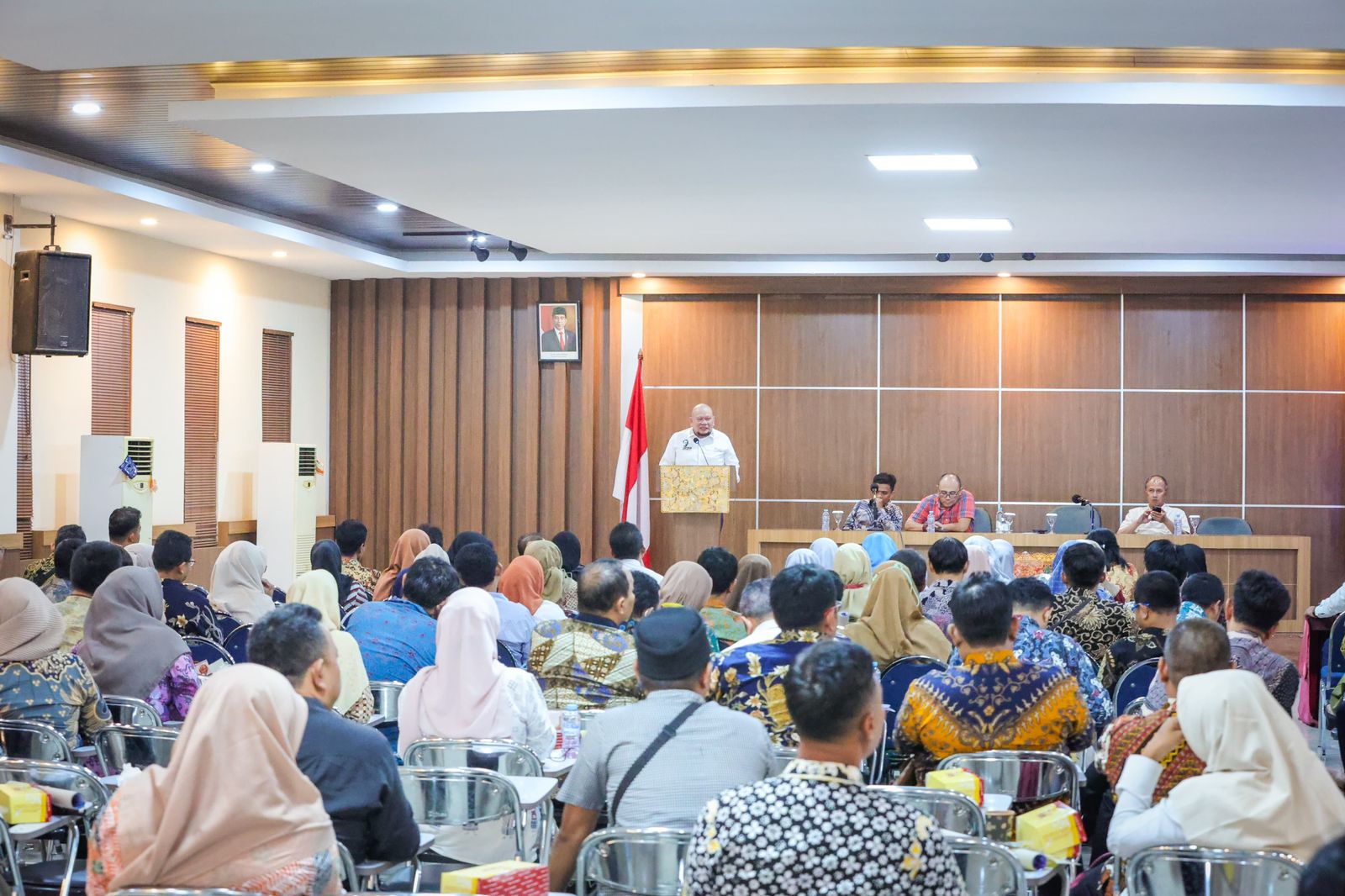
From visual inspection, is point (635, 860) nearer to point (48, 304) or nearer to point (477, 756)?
point (477, 756)

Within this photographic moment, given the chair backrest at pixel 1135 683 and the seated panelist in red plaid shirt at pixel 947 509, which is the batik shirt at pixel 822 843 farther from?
the seated panelist in red plaid shirt at pixel 947 509

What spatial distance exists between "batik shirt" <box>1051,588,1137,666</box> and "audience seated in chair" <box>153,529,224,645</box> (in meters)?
3.91

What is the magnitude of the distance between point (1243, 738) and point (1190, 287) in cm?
1083

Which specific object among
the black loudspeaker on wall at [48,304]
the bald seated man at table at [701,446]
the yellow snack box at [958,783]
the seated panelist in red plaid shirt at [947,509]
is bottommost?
the yellow snack box at [958,783]

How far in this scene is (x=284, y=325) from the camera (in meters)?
13.4

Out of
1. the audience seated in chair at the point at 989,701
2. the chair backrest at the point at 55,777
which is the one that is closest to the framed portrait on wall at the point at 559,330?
the audience seated in chair at the point at 989,701

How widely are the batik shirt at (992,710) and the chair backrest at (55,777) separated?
2.29m

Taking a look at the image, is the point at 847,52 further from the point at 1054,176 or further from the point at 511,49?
the point at 1054,176

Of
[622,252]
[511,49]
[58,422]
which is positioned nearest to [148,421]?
[58,422]

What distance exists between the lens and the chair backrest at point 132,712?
16.5ft

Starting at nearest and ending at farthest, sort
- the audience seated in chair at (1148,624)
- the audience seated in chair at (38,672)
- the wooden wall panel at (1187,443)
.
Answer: the audience seated in chair at (38,672)
the audience seated in chair at (1148,624)
the wooden wall panel at (1187,443)

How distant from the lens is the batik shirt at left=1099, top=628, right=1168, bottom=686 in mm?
5793

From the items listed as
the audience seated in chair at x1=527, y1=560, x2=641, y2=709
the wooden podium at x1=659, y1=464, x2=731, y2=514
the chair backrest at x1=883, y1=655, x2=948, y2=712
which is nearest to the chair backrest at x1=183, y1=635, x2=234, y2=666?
the audience seated in chair at x1=527, y1=560, x2=641, y2=709

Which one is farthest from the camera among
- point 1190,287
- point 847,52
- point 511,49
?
point 1190,287
